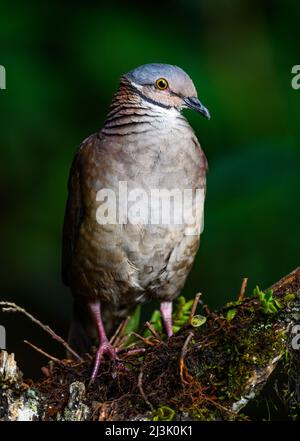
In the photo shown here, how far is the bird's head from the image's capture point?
449 centimetres

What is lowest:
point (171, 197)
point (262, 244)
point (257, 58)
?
point (262, 244)

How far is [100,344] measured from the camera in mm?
4441

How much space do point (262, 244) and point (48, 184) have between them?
1697mm

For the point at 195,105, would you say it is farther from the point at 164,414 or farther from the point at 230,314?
the point at 164,414

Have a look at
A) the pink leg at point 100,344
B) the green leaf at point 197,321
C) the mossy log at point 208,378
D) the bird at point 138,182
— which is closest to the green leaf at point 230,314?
the mossy log at point 208,378

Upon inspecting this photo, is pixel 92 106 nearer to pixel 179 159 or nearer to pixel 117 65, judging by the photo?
pixel 117 65

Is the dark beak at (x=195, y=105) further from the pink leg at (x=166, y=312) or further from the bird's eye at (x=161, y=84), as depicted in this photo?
→ the pink leg at (x=166, y=312)

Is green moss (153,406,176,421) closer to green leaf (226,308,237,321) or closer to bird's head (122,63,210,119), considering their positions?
green leaf (226,308,237,321)

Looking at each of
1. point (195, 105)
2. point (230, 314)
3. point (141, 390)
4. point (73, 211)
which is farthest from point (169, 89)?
point (141, 390)

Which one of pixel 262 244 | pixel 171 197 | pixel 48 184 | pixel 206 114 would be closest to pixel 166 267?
pixel 171 197

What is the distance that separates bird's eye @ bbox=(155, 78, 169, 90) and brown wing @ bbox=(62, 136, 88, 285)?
53cm

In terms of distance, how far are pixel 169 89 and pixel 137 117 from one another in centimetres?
23

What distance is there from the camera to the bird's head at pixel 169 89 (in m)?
4.49

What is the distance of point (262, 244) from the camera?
5723 millimetres
